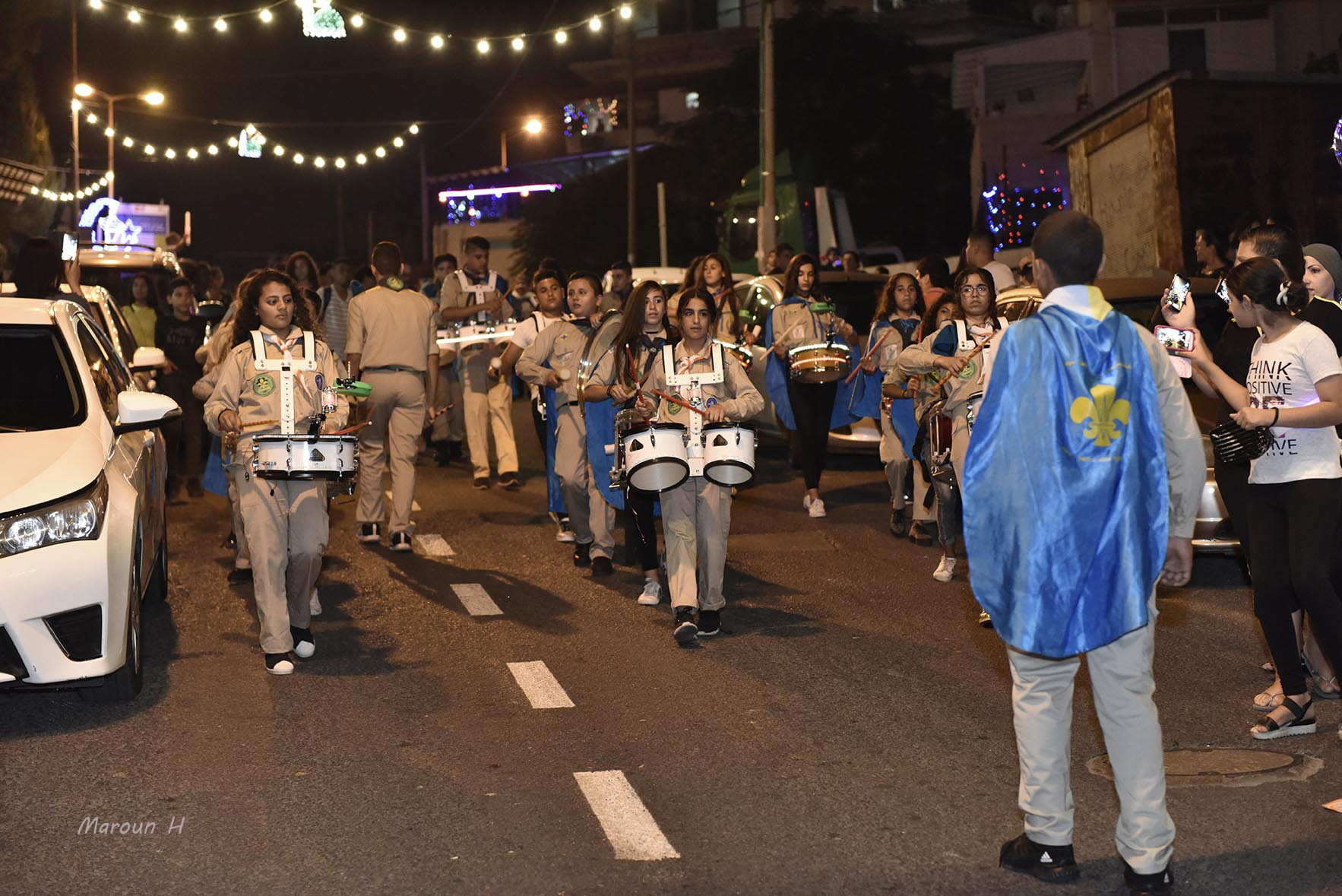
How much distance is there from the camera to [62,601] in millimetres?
6758

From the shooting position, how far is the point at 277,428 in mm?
8320

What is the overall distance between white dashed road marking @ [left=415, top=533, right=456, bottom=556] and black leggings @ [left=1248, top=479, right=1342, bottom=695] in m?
6.27

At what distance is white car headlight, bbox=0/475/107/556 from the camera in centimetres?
669

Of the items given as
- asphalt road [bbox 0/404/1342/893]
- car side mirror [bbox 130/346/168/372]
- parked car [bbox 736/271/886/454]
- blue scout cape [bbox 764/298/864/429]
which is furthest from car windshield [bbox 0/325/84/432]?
parked car [bbox 736/271/886/454]

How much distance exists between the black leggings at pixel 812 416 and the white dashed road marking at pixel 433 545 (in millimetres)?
2885

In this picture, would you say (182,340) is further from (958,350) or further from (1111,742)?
(1111,742)

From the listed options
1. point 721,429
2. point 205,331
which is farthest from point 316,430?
point 205,331

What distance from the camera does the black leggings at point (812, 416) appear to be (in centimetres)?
1294

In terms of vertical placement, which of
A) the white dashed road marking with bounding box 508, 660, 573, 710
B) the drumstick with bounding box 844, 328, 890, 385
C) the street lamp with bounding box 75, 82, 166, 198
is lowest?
the white dashed road marking with bounding box 508, 660, 573, 710

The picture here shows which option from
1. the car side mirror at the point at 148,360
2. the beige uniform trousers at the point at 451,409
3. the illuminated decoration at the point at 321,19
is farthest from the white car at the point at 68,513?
the illuminated decoration at the point at 321,19

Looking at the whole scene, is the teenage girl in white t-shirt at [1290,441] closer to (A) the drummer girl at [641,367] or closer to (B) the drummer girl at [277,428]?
(A) the drummer girl at [641,367]

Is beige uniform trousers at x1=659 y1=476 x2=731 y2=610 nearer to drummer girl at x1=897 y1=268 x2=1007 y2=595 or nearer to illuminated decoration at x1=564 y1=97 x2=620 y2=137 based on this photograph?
drummer girl at x1=897 y1=268 x2=1007 y2=595

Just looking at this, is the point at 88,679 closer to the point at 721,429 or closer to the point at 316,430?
the point at 316,430

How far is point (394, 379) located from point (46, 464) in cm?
494
